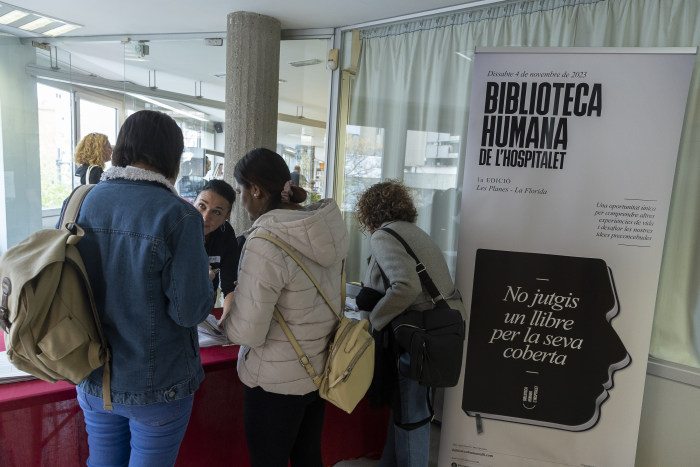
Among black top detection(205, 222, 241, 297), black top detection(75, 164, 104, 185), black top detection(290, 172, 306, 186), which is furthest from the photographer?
black top detection(75, 164, 104, 185)

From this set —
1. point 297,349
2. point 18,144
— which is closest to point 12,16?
point 18,144

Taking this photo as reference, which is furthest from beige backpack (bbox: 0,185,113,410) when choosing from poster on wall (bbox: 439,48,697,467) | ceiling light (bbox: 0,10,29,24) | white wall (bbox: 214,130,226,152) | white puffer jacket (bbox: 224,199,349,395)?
ceiling light (bbox: 0,10,29,24)

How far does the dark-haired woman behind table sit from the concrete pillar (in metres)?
1.07

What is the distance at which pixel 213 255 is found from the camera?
215 centimetres

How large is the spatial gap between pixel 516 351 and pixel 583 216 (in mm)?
686

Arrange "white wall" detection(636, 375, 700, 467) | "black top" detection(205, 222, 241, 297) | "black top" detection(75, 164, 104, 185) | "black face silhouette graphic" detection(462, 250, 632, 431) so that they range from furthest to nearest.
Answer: "black top" detection(75, 164, 104, 185) < "black top" detection(205, 222, 241, 297) < "white wall" detection(636, 375, 700, 467) < "black face silhouette graphic" detection(462, 250, 632, 431)

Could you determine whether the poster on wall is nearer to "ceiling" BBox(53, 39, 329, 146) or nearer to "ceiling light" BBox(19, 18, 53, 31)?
"ceiling" BBox(53, 39, 329, 146)

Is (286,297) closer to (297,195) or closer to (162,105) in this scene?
(297,195)

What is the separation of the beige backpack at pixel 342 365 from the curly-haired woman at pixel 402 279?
34 cm

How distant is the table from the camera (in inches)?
51.8

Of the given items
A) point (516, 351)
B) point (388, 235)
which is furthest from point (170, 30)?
point (516, 351)

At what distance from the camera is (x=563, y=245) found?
1.93m

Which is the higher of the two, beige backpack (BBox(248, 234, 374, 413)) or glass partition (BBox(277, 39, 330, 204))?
glass partition (BBox(277, 39, 330, 204))

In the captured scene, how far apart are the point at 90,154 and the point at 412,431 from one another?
3665 millimetres
